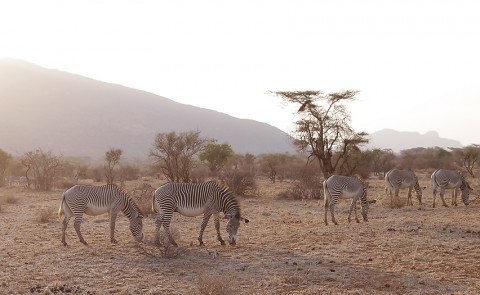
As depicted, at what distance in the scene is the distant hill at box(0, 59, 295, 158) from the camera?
125 meters

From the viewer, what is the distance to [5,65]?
174 meters

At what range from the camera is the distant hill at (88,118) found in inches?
4919

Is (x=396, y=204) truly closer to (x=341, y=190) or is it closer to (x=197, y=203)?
(x=341, y=190)

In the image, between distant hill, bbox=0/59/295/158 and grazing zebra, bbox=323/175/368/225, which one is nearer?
grazing zebra, bbox=323/175/368/225

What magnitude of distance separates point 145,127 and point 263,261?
476 ft

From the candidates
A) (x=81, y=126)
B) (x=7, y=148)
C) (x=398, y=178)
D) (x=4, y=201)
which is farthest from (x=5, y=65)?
(x=398, y=178)

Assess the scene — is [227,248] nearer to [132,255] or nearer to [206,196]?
[206,196]

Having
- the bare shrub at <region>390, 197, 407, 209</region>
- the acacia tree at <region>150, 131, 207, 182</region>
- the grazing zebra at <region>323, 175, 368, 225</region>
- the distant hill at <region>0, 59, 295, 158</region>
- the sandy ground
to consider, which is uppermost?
the distant hill at <region>0, 59, 295, 158</region>

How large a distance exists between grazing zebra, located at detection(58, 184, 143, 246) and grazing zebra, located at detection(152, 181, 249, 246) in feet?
2.37

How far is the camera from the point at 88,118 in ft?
473

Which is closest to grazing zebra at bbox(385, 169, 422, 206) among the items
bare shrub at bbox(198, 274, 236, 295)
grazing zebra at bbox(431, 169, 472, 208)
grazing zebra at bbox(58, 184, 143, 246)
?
grazing zebra at bbox(431, 169, 472, 208)

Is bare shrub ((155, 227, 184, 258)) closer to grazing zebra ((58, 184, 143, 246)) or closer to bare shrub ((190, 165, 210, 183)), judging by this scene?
grazing zebra ((58, 184, 143, 246))

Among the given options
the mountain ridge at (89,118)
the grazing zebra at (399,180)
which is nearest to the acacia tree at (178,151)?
the grazing zebra at (399,180)

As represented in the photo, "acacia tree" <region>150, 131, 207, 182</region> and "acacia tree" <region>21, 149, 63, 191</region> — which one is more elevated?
"acacia tree" <region>150, 131, 207, 182</region>
